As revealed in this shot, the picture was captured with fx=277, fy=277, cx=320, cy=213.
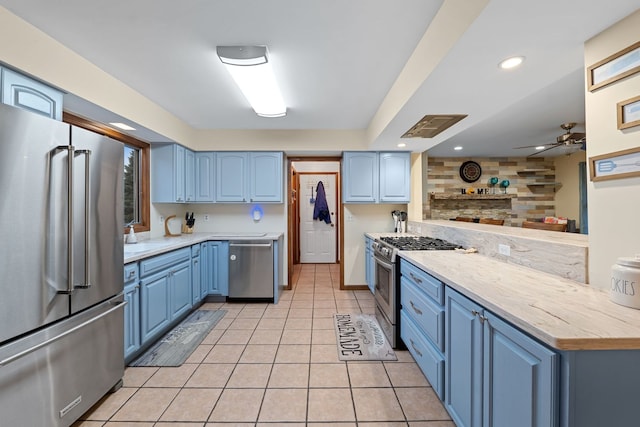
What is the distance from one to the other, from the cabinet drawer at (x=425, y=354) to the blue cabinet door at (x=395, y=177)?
6.58ft

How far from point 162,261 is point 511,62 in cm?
305

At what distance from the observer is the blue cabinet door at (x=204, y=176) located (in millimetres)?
3939

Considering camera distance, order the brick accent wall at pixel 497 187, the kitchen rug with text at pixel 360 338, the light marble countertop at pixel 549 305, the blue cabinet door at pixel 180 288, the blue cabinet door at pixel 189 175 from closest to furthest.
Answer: the light marble countertop at pixel 549 305 → the kitchen rug with text at pixel 360 338 → the blue cabinet door at pixel 180 288 → the blue cabinet door at pixel 189 175 → the brick accent wall at pixel 497 187

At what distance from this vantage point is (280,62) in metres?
2.12

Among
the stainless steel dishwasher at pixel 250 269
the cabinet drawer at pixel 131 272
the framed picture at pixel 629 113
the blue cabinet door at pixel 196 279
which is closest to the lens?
the framed picture at pixel 629 113

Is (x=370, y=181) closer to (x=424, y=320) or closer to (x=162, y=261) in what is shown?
(x=424, y=320)

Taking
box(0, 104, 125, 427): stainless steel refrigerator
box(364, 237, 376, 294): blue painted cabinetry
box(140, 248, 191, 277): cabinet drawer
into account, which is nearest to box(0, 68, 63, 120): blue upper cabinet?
box(0, 104, 125, 427): stainless steel refrigerator

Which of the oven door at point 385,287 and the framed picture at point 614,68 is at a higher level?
the framed picture at point 614,68

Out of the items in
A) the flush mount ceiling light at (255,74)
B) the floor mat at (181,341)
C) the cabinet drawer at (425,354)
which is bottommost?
the floor mat at (181,341)

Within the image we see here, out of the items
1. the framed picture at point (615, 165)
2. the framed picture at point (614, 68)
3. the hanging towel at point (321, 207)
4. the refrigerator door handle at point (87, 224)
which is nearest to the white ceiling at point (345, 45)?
the framed picture at point (614, 68)

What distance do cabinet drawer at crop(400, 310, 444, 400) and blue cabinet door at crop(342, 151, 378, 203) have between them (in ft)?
6.47

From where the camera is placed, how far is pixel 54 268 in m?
1.40

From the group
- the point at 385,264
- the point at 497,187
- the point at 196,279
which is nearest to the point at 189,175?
the point at 196,279

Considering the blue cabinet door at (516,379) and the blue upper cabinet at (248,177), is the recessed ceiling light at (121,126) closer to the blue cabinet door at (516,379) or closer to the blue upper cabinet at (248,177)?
the blue upper cabinet at (248,177)
